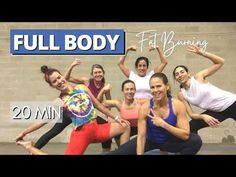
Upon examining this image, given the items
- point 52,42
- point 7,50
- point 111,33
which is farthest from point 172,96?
point 7,50

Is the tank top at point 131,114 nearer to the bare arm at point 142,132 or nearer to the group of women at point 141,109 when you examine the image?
the group of women at point 141,109

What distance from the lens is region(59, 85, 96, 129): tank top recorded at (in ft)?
17.4

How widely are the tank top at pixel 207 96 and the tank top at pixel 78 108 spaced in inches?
42.9

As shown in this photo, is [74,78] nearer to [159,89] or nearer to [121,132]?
[121,132]

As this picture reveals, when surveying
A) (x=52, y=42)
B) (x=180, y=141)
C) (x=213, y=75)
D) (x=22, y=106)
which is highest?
(x=52, y=42)

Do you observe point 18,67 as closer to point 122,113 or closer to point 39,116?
point 39,116

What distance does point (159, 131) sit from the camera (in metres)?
5.20

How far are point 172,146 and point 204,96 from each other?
0.72 m

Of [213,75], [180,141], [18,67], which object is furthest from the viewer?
[18,67]

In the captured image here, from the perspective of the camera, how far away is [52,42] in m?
5.41

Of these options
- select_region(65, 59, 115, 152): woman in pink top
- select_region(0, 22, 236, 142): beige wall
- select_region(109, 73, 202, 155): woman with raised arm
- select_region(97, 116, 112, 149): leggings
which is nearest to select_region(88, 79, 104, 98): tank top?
select_region(65, 59, 115, 152): woman in pink top

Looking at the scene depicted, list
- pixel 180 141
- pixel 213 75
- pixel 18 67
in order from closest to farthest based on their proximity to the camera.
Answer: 1. pixel 180 141
2. pixel 213 75
3. pixel 18 67

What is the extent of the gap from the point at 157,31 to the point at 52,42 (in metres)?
1.24

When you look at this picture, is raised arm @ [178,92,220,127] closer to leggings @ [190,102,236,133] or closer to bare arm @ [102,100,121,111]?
leggings @ [190,102,236,133]
